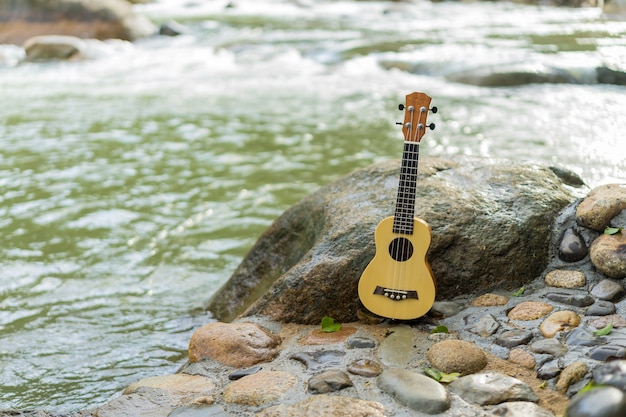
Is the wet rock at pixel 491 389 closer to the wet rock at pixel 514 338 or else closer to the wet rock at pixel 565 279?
the wet rock at pixel 514 338

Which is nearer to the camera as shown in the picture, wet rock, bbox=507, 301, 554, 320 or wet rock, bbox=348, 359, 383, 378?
wet rock, bbox=348, 359, 383, 378

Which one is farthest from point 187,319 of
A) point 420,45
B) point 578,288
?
point 420,45

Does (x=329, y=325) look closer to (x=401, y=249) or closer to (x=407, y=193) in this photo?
(x=401, y=249)

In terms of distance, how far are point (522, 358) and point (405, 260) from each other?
0.76 meters

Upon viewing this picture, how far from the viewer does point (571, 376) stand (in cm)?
297

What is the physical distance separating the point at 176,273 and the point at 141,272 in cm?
29

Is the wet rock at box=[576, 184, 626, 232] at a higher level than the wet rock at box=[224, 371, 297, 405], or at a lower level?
higher

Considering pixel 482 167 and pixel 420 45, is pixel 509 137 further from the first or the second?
pixel 420 45

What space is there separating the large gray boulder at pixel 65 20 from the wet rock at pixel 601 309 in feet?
55.7

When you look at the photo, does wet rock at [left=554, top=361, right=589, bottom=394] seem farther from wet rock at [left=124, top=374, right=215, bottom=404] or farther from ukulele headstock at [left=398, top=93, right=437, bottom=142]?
wet rock at [left=124, top=374, right=215, bottom=404]

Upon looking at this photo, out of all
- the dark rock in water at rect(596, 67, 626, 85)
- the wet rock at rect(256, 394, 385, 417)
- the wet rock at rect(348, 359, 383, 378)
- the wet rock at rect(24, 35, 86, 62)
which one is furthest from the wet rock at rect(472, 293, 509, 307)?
the wet rock at rect(24, 35, 86, 62)

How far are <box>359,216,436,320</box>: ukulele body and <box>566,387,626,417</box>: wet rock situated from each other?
1220 millimetres

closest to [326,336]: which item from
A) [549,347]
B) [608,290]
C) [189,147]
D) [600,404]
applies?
[549,347]

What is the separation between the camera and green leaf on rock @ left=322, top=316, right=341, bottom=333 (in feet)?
12.2
